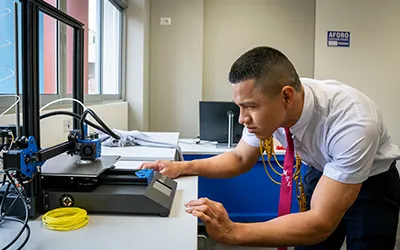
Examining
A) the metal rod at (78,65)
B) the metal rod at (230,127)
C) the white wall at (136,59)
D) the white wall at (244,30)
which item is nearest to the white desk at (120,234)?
the metal rod at (78,65)

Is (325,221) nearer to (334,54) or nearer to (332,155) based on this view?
(332,155)

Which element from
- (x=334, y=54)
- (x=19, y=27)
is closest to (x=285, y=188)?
(x=19, y=27)

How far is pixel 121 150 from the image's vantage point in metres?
1.76

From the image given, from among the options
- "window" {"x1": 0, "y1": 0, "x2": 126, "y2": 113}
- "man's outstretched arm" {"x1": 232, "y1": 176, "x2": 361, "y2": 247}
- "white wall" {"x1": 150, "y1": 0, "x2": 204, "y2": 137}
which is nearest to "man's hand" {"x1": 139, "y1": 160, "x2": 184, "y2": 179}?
"man's outstretched arm" {"x1": 232, "y1": 176, "x2": 361, "y2": 247}

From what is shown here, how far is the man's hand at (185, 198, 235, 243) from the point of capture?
0.89 metres

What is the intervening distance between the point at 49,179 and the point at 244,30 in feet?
12.6

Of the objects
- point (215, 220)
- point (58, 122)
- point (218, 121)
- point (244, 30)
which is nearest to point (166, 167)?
point (215, 220)

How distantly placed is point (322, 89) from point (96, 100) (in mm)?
2314

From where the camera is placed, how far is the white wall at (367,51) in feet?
13.5

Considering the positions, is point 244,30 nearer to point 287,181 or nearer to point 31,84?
point 287,181

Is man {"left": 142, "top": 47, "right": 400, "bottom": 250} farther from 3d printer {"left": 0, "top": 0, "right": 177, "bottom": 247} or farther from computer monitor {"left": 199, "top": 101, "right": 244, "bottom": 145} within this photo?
computer monitor {"left": 199, "top": 101, "right": 244, "bottom": 145}

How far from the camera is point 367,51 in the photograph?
13.7 feet

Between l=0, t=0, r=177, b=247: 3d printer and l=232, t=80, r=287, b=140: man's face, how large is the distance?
1.06 ft

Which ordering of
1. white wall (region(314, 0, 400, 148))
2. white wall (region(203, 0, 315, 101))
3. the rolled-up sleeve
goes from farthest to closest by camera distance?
white wall (region(203, 0, 315, 101))
white wall (region(314, 0, 400, 148))
the rolled-up sleeve
